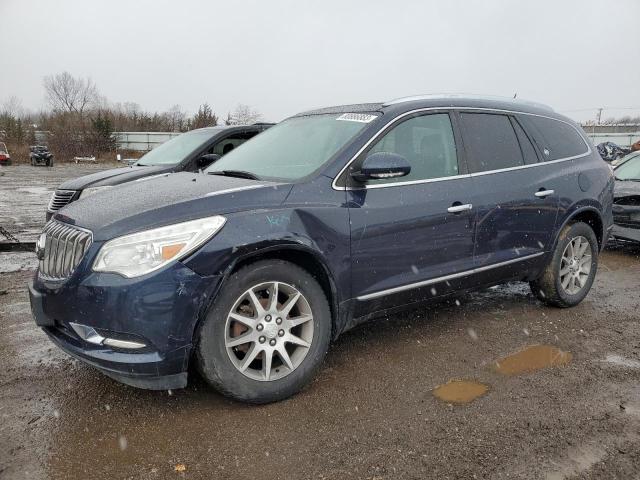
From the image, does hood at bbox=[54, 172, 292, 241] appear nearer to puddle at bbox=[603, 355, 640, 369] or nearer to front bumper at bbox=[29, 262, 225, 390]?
front bumper at bbox=[29, 262, 225, 390]

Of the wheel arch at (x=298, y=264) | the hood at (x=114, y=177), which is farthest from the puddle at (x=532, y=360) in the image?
the hood at (x=114, y=177)

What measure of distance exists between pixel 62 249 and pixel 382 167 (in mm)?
1870

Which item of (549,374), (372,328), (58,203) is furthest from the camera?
(58,203)

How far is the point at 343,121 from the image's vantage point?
370cm

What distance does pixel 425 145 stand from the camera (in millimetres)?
3682

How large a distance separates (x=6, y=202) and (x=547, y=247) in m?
12.7

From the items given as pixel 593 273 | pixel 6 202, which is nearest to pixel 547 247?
pixel 593 273

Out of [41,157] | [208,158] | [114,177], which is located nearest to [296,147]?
[208,158]

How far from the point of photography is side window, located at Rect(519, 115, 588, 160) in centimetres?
443

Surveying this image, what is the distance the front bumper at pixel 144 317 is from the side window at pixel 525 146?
9.55 ft

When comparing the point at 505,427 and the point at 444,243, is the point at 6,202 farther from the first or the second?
the point at 505,427

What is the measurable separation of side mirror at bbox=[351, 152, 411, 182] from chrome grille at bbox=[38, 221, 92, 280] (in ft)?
5.23

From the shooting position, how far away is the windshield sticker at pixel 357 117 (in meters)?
3.53

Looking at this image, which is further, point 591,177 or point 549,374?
point 591,177
